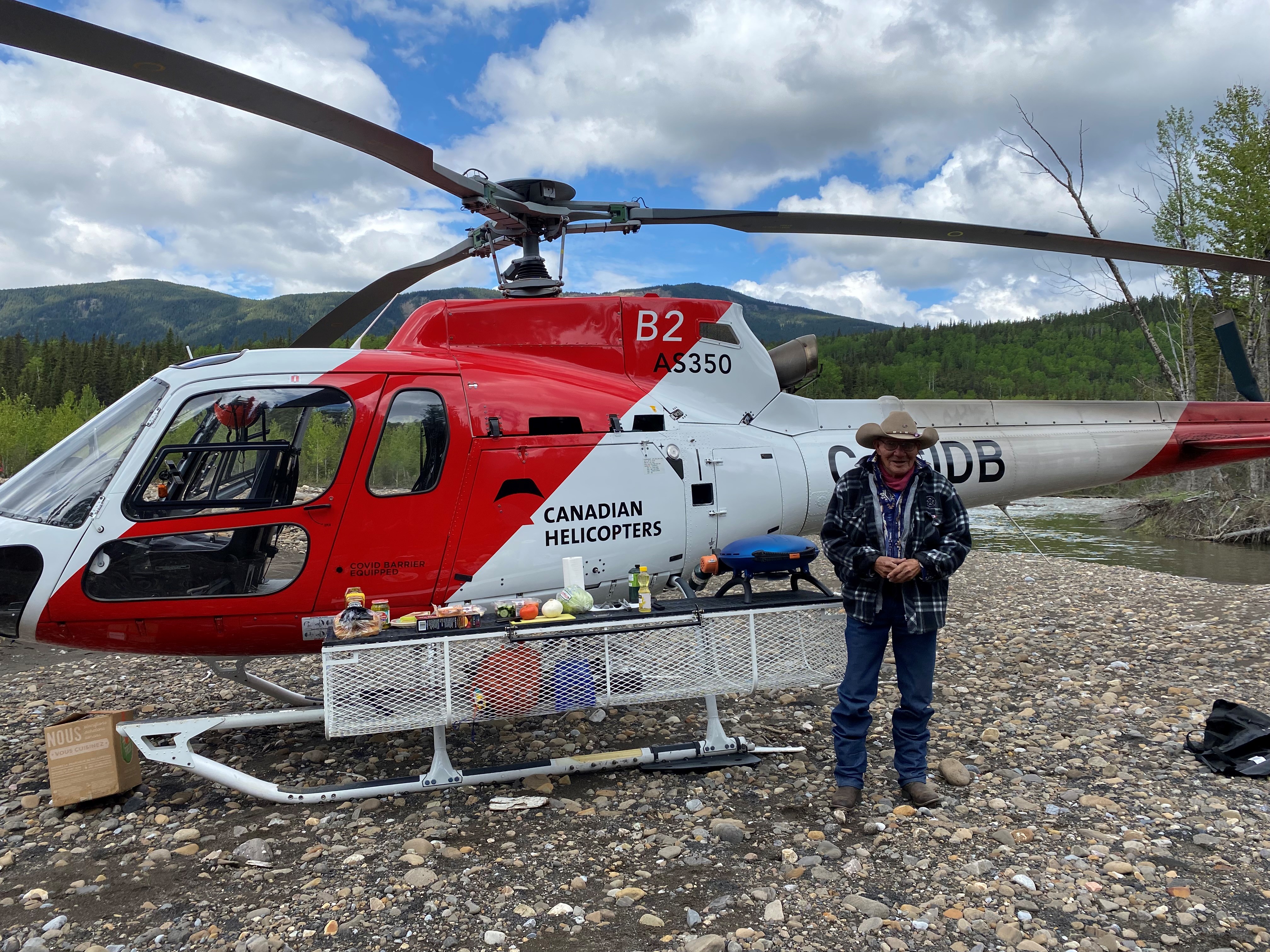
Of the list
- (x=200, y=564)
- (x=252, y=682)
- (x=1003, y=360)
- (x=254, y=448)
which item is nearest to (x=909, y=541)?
(x=254, y=448)

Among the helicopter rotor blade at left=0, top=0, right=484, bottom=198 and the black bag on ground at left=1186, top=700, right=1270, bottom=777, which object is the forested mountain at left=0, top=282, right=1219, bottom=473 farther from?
the helicopter rotor blade at left=0, top=0, right=484, bottom=198

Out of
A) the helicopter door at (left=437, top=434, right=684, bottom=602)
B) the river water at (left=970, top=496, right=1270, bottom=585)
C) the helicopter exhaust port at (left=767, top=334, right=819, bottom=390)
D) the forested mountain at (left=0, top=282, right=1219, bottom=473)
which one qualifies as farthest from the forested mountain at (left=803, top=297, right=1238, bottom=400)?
the helicopter door at (left=437, top=434, right=684, bottom=602)

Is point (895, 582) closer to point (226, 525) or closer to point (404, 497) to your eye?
point (404, 497)

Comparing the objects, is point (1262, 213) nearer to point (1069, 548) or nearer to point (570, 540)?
point (1069, 548)

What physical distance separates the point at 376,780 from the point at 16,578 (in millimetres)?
2515

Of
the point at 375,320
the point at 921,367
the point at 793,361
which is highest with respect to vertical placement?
the point at 921,367

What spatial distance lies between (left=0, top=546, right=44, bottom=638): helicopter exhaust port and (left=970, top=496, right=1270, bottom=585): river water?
12.2m

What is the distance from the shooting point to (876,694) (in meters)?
4.67

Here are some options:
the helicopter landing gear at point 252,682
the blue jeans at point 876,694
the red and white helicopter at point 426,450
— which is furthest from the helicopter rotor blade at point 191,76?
the blue jeans at point 876,694

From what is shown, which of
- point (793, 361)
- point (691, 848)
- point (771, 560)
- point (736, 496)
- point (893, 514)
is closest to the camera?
point (691, 848)

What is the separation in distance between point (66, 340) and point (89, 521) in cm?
10164

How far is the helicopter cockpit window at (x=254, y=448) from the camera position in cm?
495

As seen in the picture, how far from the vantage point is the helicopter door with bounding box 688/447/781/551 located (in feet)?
19.6

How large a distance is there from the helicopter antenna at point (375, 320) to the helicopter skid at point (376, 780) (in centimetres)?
277
